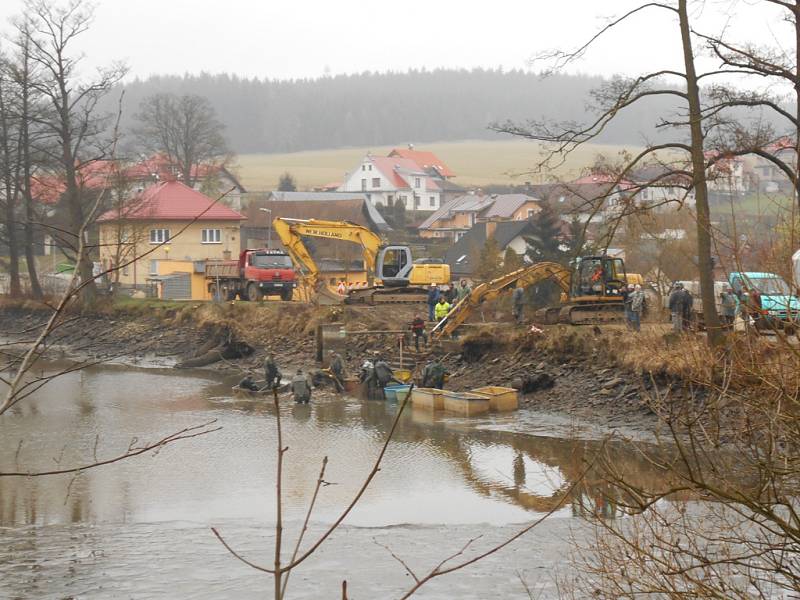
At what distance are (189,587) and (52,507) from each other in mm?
5351

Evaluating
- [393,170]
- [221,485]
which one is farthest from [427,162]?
[221,485]

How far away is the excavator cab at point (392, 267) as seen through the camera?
41.1m

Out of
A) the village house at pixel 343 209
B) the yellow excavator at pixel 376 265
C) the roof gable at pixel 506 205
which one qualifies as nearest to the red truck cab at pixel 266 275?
the yellow excavator at pixel 376 265

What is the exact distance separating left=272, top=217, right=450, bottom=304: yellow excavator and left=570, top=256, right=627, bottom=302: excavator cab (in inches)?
374

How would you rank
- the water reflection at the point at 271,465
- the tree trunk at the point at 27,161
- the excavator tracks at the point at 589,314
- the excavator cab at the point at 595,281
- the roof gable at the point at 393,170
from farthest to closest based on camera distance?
the roof gable at the point at 393,170 → the tree trunk at the point at 27,161 → the excavator cab at the point at 595,281 → the excavator tracks at the point at 589,314 → the water reflection at the point at 271,465

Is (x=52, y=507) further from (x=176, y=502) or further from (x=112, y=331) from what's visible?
(x=112, y=331)

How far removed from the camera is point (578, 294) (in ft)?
107

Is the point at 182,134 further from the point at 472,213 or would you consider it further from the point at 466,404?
the point at 466,404

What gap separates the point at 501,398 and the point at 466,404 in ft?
3.83

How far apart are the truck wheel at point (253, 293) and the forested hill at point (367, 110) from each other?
118m

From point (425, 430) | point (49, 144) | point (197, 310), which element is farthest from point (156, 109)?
point (425, 430)

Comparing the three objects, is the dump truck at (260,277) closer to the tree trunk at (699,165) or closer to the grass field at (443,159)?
the tree trunk at (699,165)

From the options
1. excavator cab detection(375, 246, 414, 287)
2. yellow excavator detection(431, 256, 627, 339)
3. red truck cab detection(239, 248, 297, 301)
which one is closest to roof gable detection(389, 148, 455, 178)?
red truck cab detection(239, 248, 297, 301)

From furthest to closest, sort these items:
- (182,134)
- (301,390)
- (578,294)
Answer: (182,134), (578,294), (301,390)
